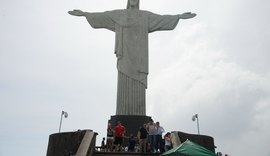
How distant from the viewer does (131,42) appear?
60.2 ft

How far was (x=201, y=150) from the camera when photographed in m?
6.30

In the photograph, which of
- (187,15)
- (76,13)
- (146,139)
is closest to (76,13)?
(76,13)

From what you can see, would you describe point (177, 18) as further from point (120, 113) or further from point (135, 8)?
point (120, 113)

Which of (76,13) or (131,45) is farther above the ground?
(76,13)

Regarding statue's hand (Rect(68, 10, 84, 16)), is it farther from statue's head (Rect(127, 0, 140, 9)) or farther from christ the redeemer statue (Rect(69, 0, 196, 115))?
statue's head (Rect(127, 0, 140, 9))

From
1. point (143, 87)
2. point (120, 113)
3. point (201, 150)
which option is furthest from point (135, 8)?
point (201, 150)

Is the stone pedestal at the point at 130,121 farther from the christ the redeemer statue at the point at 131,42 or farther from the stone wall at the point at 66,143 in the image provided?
the stone wall at the point at 66,143

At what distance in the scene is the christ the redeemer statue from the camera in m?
17.7

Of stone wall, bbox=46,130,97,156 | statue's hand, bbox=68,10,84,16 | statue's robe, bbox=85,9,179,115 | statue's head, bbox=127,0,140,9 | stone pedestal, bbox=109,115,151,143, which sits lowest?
stone wall, bbox=46,130,97,156

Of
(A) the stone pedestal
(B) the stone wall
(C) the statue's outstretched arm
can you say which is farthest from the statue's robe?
(B) the stone wall

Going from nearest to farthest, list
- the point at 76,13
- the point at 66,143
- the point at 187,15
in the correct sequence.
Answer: the point at 66,143
the point at 76,13
the point at 187,15

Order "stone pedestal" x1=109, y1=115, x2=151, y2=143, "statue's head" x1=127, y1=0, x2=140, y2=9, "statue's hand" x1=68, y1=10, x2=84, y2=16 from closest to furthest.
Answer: "stone pedestal" x1=109, y1=115, x2=151, y2=143 < "statue's hand" x1=68, y1=10, x2=84, y2=16 < "statue's head" x1=127, y1=0, x2=140, y2=9

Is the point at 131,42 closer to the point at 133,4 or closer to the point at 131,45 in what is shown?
the point at 131,45

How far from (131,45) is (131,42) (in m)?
0.17
